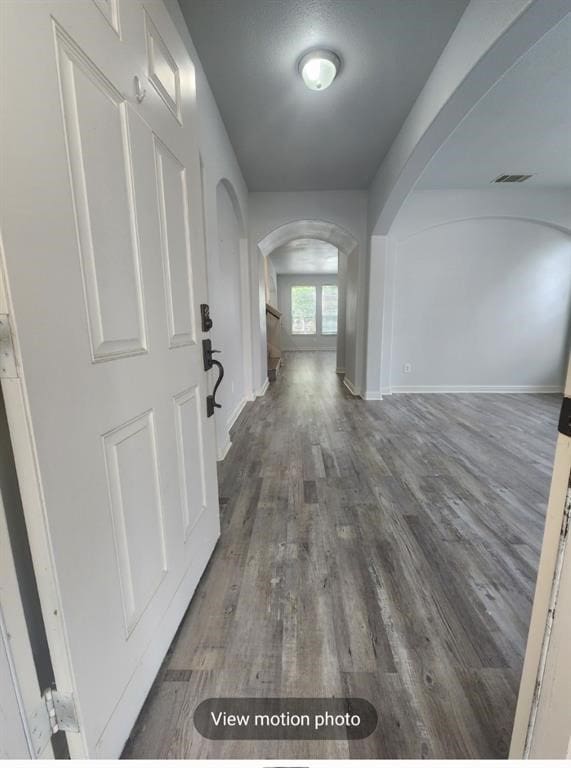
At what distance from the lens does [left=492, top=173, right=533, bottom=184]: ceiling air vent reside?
149 inches

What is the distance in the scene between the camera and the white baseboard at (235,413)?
3.18 meters

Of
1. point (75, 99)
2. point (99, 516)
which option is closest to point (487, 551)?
point (99, 516)

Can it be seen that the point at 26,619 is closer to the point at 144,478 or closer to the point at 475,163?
the point at 144,478

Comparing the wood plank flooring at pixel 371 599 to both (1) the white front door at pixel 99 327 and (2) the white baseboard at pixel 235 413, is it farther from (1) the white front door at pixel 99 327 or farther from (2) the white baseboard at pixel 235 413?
(2) the white baseboard at pixel 235 413

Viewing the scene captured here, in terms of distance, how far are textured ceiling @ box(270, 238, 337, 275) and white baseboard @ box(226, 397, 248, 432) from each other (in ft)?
11.4

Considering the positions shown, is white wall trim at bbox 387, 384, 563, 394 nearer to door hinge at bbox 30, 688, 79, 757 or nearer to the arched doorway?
the arched doorway

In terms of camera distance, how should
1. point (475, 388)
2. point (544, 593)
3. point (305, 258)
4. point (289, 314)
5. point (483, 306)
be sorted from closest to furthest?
1. point (544, 593)
2. point (483, 306)
3. point (475, 388)
4. point (305, 258)
5. point (289, 314)

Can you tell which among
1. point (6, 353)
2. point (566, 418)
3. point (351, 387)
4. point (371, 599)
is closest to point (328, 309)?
point (351, 387)

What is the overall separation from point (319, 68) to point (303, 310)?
884 centimetres

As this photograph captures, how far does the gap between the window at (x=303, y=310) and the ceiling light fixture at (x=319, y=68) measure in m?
8.61

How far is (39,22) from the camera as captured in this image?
541 millimetres

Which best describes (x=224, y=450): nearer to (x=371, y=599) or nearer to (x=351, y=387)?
(x=371, y=599)

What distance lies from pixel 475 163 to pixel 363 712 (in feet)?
15.4

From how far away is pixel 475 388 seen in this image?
4914mm
